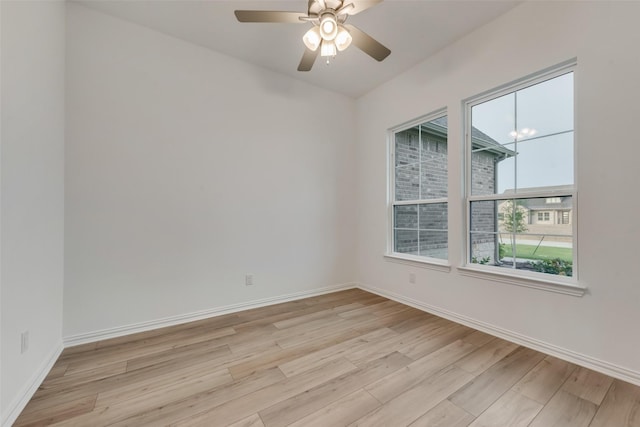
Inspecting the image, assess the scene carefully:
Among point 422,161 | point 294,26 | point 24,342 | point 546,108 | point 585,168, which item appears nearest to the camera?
point 24,342

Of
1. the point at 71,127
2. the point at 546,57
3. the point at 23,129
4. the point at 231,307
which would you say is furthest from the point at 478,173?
the point at 71,127

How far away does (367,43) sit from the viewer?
2.00 m

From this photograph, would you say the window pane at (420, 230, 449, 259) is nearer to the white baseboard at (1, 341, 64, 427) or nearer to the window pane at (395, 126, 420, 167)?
the window pane at (395, 126, 420, 167)

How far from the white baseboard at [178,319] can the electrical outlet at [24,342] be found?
740 millimetres

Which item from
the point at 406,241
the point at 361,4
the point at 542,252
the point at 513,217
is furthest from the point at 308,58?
the point at 542,252

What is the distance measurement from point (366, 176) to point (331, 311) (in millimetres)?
1977

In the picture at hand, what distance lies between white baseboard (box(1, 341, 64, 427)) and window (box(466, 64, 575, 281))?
137 inches

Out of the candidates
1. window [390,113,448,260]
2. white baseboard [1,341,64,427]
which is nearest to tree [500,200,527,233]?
window [390,113,448,260]

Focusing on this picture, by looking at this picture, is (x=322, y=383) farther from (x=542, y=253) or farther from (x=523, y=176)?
(x=523, y=176)

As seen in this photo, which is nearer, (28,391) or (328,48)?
(28,391)

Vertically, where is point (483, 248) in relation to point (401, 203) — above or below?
below

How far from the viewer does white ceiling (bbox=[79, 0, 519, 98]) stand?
2279 mm

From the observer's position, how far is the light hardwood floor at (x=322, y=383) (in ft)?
4.72

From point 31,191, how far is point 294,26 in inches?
97.0
